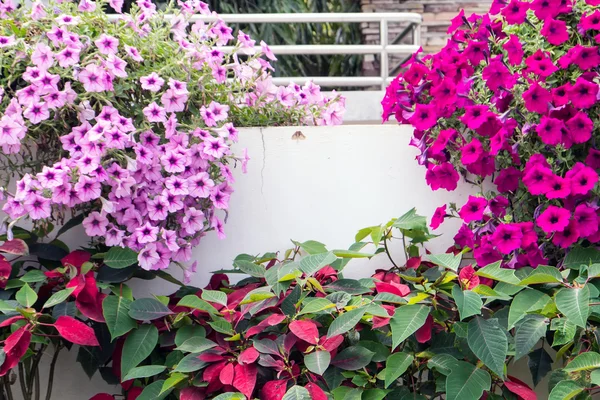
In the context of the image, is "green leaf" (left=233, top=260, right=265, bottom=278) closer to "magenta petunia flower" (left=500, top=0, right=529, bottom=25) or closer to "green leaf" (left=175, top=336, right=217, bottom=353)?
"green leaf" (left=175, top=336, right=217, bottom=353)

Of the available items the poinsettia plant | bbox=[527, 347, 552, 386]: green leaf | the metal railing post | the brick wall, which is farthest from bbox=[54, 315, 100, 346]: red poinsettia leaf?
the brick wall

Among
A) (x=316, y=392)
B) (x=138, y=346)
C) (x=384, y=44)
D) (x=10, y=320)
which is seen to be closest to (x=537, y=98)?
(x=316, y=392)

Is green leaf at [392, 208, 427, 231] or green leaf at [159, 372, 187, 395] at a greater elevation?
green leaf at [392, 208, 427, 231]

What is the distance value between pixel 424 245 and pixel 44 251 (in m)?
1.00

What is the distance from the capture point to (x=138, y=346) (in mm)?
1590

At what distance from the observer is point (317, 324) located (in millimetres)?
1585

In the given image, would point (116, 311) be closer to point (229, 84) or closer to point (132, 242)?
point (132, 242)

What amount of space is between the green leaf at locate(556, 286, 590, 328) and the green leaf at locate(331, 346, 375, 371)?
393mm

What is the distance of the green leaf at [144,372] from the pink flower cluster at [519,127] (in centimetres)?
81

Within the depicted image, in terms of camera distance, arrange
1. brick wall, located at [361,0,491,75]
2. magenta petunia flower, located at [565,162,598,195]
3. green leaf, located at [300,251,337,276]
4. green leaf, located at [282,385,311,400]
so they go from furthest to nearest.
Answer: brick wall, located at [361,0,491,75]
magenta petunia flower, located at [565,162,598,195]
green leaf, located at [300,251,337,276]
green leaf, located at [282,385,311,400]

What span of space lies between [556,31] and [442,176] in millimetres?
454

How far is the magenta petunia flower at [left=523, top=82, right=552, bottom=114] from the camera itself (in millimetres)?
1750

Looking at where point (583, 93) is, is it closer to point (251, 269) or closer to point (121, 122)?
point (251, 269)

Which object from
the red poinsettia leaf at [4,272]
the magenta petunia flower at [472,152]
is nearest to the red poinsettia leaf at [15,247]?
the red poinsettia leaf at [4,272]
